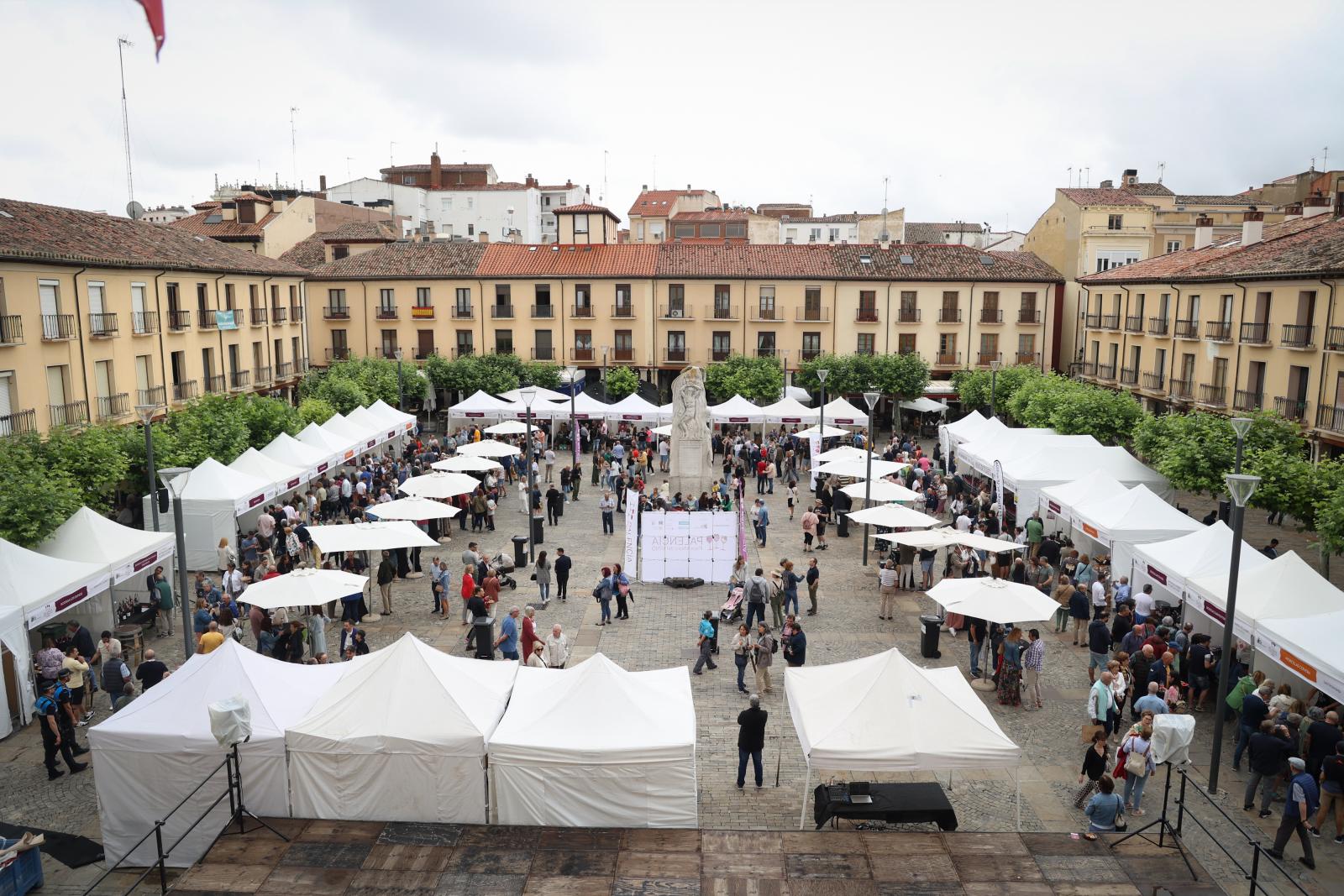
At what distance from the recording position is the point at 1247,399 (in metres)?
31.6

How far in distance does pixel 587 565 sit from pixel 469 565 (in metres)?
3.92

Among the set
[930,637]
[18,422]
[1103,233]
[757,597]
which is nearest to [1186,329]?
[1103,233]

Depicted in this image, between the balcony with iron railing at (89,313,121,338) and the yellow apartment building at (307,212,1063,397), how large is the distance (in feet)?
63.2

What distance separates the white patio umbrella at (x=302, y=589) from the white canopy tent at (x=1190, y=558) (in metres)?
13.8

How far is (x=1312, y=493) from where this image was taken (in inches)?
766

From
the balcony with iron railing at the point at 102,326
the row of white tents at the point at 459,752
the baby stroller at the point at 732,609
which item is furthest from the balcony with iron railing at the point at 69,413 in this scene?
the baby stroller at the point at 732,609

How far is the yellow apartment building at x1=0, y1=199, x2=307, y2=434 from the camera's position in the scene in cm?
2545

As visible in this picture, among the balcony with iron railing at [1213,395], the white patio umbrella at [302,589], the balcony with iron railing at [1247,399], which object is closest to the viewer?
the white patio umbrella at [302,589]

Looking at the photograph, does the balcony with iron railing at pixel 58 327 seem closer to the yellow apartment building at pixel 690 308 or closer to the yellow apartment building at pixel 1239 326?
the yellow apartment building at pixel 690 308

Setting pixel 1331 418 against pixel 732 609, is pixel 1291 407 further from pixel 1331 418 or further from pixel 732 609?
pixel 732 609

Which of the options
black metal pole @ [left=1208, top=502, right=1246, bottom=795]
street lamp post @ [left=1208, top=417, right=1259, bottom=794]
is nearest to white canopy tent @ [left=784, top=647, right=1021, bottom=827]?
black metal pole @ [left=1208, top=502, right=1246, bottom=795]

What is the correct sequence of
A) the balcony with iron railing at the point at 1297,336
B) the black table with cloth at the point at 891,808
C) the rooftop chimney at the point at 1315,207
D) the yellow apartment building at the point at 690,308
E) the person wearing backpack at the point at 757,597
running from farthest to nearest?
the yellow apartment building at the point at 690,308 < the rooftop chimney at the point at 1315,207 < the balcony with iron railing at the point at 1297,336 < the person wearing backpack at the point at 757,597 < the black table with cloth at the point at 891,808

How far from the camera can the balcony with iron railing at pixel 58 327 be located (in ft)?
86.4

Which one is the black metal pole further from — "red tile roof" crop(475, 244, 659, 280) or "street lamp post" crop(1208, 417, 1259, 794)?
"red tile roof" crop(475, 244, 659, 280)
